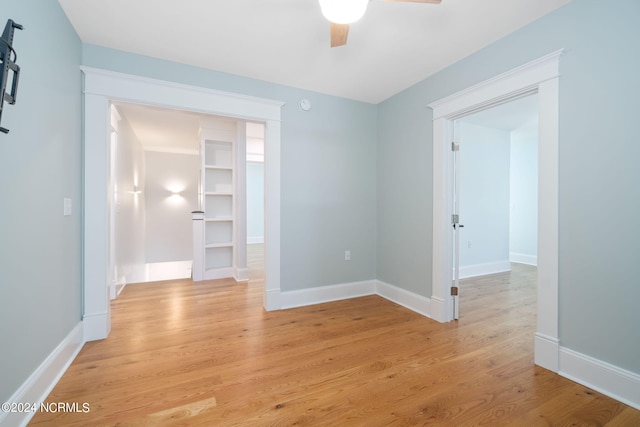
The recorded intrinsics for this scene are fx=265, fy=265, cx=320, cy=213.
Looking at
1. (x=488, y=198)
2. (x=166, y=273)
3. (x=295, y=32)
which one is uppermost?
(x=295, y=32)

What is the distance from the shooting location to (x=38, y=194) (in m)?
1.60

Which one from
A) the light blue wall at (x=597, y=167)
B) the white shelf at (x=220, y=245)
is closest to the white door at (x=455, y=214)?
the light blue wall at (x=597, y=167)

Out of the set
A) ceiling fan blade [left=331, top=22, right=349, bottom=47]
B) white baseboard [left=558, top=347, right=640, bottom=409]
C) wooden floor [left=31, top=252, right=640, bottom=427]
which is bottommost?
wooden floor [left=31, top=252, right=640, bottom=427]

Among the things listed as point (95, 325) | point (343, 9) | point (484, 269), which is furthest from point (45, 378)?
point (484, 269)

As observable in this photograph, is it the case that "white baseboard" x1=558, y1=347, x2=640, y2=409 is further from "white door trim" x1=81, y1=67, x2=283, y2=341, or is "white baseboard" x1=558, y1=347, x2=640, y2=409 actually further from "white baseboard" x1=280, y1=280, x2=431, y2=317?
"white door trim" x1=81, y1=67, x2=283, y2=341

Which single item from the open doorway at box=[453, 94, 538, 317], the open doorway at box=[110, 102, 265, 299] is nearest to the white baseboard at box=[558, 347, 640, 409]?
the open doorway at box=[453, 94, 538, 317]

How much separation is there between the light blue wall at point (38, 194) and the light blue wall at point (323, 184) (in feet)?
3.74

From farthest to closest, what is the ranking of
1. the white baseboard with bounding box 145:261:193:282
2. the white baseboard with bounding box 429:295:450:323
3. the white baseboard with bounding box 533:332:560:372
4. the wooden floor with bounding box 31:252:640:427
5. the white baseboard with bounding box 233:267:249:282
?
the white baseboard with bounding box 145:261:193:282 → the white baseboard with bounding box 233:267:249:282 → the white baseboard with bounding box 429:295:450:323 → the white baseboard with bounding box 533:332:560:372 → the wooden floor with bounding box 31:252:640:427

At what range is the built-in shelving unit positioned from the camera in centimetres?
434

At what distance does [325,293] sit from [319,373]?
1468mm

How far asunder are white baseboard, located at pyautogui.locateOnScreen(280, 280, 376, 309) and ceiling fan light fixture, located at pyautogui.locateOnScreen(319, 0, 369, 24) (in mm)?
2655

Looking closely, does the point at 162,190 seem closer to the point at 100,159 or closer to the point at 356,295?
the point at 100,159

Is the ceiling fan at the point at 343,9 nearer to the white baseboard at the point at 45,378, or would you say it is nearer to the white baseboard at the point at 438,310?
the white baseboard at the point at 45,378

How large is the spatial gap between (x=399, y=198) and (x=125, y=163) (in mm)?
4302
